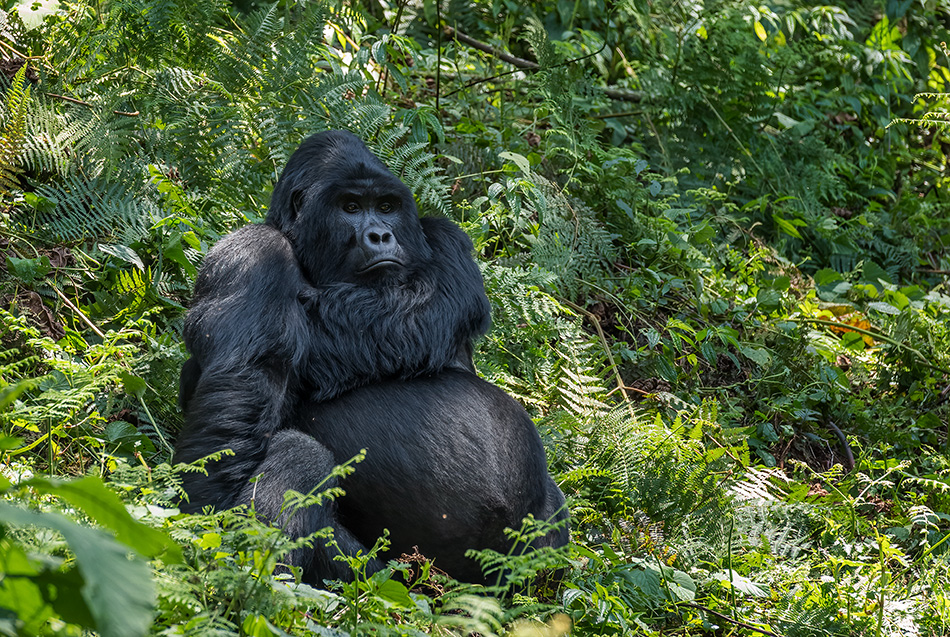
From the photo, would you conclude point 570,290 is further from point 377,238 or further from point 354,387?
point 354,387

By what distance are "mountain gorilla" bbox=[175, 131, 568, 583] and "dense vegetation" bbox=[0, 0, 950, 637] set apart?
19cm

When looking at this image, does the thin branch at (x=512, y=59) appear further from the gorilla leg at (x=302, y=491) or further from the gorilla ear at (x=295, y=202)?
the gorilla leg at (x=302, y=491)

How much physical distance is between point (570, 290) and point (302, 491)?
2.29 metres

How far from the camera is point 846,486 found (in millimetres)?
3609

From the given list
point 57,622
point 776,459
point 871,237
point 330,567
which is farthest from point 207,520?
point 871,237

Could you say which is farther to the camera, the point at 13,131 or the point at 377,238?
the point at 13,131

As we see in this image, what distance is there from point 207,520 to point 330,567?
2.23 ft

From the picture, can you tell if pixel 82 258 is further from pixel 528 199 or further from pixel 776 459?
pixel 776 459

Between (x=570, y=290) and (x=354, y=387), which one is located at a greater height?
(x=354, y=387)

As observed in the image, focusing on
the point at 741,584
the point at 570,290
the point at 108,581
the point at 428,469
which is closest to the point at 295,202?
the point at 428,469

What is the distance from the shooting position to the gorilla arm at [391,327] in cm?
278

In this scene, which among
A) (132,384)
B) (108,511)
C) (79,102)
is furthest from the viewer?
(79,102)

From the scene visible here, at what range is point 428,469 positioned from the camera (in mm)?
2631

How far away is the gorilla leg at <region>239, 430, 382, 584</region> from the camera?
2422 millimetres
